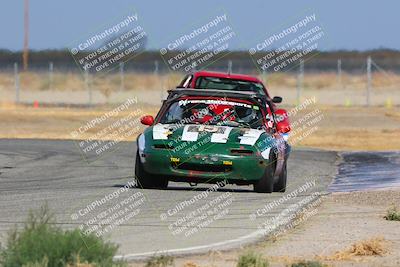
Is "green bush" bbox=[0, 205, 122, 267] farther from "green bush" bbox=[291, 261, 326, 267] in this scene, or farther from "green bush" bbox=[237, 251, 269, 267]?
"green bush" bbox=[291, 261, 326, 267]

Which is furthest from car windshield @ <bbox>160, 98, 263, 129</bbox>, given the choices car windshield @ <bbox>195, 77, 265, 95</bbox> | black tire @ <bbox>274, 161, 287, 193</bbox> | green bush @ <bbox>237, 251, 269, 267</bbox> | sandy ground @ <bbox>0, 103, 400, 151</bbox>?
sandy ground @ <bbox>0, 103, 400, 151</bbox>

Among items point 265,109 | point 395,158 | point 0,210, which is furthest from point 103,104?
point 0,210

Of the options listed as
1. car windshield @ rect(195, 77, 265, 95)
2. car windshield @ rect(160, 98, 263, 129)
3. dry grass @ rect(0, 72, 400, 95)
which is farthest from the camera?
dry grass @ rect(0, 72, 400, 95)

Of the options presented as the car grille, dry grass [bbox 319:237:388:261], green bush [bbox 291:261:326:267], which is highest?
green bush [bbox 291:261:326:267]

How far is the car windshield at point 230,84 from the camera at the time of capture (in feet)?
85.6

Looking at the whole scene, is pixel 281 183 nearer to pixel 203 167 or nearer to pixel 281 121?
pixel 203 167

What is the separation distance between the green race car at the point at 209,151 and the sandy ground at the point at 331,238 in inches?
42.8

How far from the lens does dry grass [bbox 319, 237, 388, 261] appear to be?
1145 centimetres

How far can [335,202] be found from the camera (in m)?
17.3

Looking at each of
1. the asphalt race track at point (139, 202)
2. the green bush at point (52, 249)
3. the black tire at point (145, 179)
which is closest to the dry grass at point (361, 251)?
the asphalt race track at point (139, 202)

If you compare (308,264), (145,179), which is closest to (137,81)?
(145,179)

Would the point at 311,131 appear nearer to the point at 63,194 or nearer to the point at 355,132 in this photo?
the point at 355,132

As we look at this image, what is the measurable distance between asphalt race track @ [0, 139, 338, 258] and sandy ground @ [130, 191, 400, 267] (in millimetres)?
367

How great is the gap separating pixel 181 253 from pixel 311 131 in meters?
30.0
